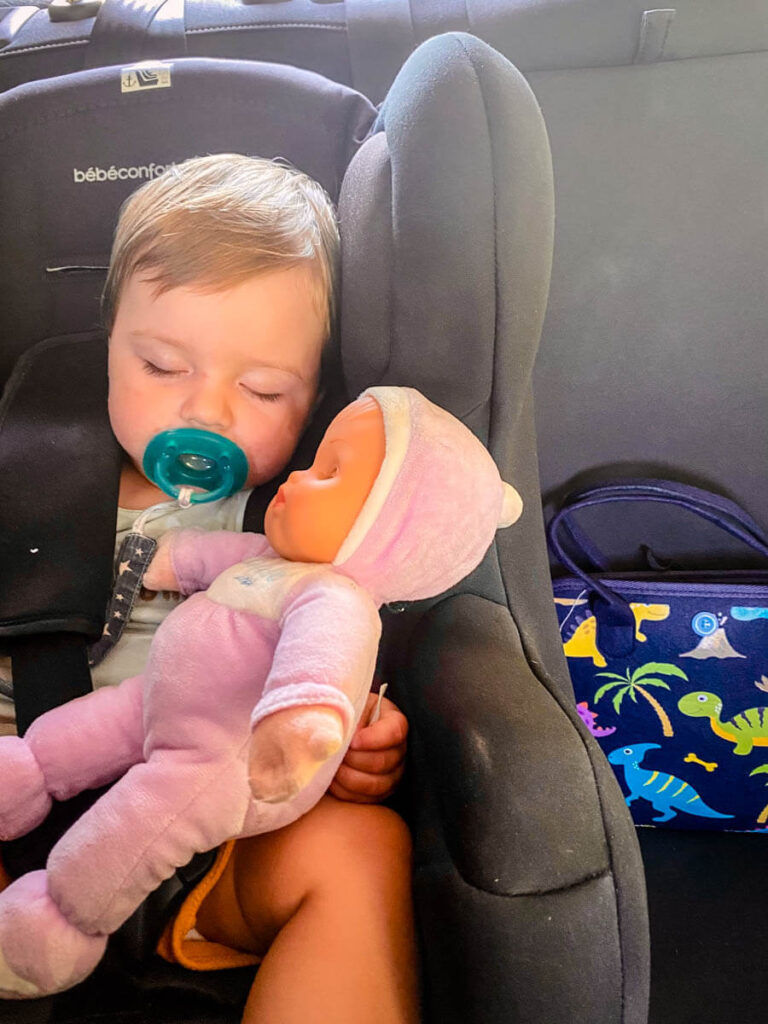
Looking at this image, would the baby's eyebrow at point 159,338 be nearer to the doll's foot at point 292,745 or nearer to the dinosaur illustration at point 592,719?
the doll's foot at point 292,745

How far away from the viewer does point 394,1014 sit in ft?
2.25

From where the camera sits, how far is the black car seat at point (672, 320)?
3.66 feet

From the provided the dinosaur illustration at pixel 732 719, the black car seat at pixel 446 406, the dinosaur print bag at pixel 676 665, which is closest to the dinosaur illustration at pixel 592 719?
the dinosaur print bag at pixel 676 665

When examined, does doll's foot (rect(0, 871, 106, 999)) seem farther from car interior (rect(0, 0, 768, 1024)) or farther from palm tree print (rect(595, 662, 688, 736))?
palm tree print (rect(595, 662, 688, 736))

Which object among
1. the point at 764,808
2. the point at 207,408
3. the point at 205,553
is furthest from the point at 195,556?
the point at 764,808

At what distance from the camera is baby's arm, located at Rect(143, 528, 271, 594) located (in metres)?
0.84

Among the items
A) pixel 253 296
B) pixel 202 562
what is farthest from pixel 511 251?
pixel 202 562

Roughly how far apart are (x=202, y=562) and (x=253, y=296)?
0.26 meters

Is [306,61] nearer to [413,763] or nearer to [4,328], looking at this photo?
[4,328]

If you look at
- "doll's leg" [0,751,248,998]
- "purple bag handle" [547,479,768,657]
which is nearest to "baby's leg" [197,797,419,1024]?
"doll's leg" [0,751,248,998]

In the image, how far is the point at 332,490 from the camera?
68cm

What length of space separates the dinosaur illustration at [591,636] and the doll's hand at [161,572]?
2.00ft

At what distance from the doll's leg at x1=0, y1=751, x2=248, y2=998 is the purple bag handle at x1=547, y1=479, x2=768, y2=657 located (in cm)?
71

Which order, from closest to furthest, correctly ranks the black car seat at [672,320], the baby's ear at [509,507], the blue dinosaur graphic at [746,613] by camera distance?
1. the baby's ear at [509,507]
2. the black car seat at [672,320]
3. the blue dinosaur graphic at [746,613]
